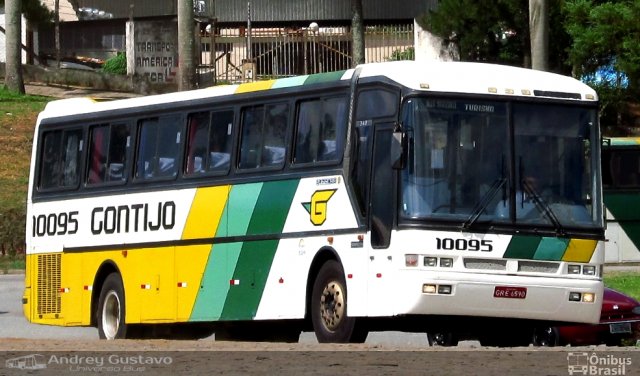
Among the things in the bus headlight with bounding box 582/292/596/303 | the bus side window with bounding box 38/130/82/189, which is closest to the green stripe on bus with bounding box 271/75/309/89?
the bus headlight with bounding box 582/292/596/303

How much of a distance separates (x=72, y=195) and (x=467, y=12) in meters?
18.8

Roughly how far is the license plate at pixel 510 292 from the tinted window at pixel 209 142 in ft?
14.0

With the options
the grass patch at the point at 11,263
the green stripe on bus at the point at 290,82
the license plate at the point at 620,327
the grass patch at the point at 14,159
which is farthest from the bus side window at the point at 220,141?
the grass patch at the point at 14,159

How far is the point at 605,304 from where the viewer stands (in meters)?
18.8

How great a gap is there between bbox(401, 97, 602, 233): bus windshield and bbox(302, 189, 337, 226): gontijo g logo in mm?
1292

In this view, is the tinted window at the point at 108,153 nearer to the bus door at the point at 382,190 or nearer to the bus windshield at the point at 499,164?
the bus door at the point at 382,190

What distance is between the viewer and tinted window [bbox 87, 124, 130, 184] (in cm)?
2056

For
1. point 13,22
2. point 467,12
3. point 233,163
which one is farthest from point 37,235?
point 13,22

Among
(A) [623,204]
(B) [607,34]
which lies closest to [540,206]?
(B) [607,34]

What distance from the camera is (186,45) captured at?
35.6m

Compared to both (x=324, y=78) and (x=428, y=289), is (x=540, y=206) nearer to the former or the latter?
(x=428, y=289)

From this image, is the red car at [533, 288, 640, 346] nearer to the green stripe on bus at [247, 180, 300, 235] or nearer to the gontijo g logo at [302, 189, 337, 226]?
the gontijo g logo at [302, 189, 337, 226]

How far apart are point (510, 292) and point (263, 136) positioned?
3.88m

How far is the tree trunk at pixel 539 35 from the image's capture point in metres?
25.2
